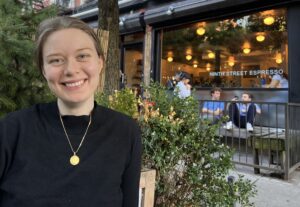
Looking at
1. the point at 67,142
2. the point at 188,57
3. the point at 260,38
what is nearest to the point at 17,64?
the point at 67,142

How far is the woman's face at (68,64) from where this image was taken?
1.55m

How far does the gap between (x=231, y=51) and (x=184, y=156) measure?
7135 millimetres

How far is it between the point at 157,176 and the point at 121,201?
1328 millimetres

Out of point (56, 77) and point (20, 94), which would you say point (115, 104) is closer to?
point (20, 94)

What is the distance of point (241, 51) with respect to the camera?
30.8 feet

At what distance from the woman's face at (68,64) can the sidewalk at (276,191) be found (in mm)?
3015

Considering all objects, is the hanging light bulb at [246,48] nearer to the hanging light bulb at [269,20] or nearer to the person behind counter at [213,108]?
the hanging light bulb at [269,20]

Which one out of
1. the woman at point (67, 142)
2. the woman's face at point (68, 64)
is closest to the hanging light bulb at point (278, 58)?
A: the woman at point (67, 142)

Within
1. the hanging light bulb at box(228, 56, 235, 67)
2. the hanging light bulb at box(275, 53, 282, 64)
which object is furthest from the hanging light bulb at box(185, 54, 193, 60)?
the hanging light bulb at box(275, 53, 282, 64)

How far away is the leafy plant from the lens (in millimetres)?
2910

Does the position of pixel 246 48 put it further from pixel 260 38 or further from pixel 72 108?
pixel 72 108

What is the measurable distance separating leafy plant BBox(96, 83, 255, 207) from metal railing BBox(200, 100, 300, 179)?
1960mm

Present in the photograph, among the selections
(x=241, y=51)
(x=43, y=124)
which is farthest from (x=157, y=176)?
(x=241, y=51)

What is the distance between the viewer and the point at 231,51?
379 inches
